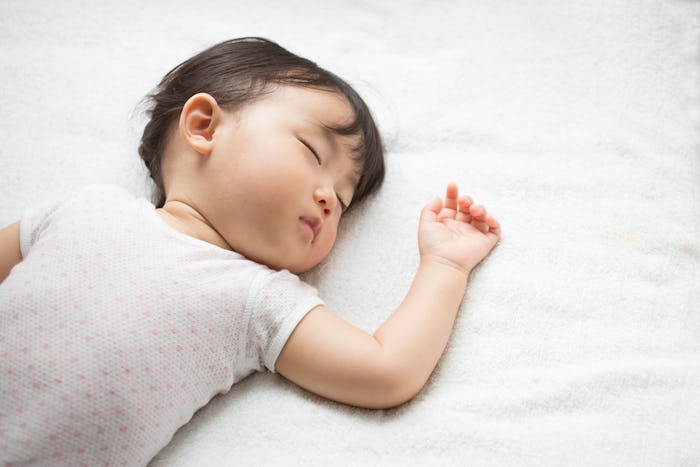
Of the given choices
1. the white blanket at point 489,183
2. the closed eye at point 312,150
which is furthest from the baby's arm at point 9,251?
the closed eye at point 312,150

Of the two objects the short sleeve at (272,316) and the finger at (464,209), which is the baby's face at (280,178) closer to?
the short sleeve at (272,316)

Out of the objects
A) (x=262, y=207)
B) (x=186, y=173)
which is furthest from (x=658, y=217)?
(x=186, y=173)

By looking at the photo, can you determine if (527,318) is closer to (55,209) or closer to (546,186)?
(546,186)

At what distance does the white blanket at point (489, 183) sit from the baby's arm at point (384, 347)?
0.03m

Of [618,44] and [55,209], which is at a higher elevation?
[618,44]

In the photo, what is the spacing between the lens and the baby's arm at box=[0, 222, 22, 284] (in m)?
1.00

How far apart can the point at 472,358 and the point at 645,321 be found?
11.4 inches

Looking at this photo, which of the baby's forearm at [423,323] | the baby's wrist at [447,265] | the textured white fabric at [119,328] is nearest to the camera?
the textured white fabric at [119,328]

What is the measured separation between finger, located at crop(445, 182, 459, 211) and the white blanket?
0.18 ft

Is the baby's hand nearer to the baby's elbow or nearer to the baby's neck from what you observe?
the baby's elbow

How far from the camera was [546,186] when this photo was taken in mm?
1134

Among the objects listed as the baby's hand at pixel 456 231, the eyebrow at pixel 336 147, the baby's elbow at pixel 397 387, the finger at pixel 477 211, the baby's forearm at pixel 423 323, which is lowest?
the baby's elbow at pixel 397 387

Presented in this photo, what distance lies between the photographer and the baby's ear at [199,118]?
3.38 feet

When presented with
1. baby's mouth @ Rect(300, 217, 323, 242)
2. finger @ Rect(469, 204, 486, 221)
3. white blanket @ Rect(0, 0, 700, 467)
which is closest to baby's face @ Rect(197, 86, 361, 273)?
baby's mouth @ Rect(300, 217, 323, 242)
